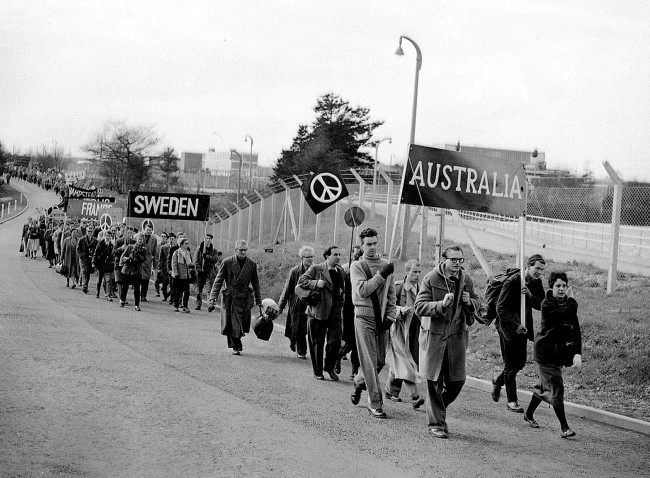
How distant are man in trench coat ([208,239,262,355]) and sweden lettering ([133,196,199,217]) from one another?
48.8 ft

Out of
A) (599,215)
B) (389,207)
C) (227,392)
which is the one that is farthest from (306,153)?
(227,392)

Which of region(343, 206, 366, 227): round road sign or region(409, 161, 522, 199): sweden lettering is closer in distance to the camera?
region(409, 161, 522, 199): sweden lettering

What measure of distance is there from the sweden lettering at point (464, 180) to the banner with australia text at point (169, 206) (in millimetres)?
15685

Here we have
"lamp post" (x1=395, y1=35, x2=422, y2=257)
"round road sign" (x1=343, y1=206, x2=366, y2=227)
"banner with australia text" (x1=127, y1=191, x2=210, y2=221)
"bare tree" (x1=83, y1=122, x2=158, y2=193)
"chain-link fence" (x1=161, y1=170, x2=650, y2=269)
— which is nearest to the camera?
"round road sign" (x1=343, y1=206, x2=366, y2=227)

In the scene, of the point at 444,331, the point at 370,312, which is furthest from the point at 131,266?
the point at 444,331

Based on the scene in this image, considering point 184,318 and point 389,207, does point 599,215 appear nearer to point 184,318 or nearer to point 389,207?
point 389,207

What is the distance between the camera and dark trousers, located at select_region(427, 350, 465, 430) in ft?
29.0

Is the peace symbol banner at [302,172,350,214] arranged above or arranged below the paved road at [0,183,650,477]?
above

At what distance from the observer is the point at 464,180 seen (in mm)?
14227

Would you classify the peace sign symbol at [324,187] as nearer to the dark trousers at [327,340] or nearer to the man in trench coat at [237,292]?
the man in trench coat at [237,292]

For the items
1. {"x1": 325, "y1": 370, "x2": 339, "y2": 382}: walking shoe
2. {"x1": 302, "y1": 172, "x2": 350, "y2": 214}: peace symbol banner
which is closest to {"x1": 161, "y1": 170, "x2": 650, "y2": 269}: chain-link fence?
{"x1": 302, "y1": 172, "x2": 350, "y2": 214}: peace symbol banner

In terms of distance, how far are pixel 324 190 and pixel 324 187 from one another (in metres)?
0.06

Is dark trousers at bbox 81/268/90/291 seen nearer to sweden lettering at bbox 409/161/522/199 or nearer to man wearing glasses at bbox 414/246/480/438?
sweden lettering at bbox 409/161/522/199

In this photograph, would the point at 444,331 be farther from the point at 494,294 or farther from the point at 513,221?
the point at 513,221
